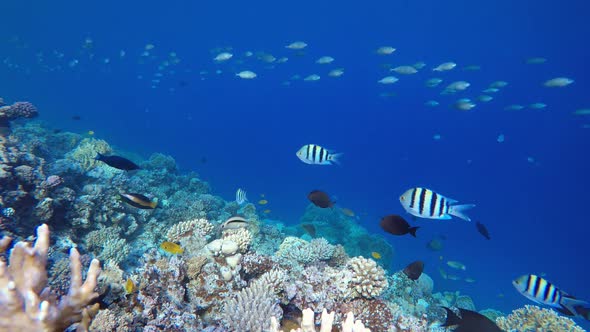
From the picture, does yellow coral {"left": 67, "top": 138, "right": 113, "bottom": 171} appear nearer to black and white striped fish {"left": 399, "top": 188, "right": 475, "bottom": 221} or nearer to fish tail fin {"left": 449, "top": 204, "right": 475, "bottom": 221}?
black and white striped fish {"left": 399, "top": 188, "right": 475, "bottom": 221}

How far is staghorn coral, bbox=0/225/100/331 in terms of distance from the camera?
77.0 inches

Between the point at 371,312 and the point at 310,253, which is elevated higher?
the point at 310,253

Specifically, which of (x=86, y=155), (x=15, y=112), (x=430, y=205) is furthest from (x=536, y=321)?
(x=15, y=112)

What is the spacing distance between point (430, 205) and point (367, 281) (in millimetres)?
1487

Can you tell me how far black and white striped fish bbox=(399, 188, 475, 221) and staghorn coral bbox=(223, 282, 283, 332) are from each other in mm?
2148

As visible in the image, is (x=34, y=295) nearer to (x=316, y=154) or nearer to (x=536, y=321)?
(x=316, y=154)

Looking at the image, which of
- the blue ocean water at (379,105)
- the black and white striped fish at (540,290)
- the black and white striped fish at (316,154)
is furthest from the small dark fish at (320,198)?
the blue ocean water at (379,105)

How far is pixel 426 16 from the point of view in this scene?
7162 cm

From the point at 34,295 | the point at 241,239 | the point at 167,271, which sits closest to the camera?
the point at 34,295

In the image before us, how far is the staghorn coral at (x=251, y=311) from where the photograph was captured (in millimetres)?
3645

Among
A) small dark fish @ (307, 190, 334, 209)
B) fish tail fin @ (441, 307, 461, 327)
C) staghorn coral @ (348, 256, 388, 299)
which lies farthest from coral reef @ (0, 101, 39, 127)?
fish tail fin @ (441, 307, 461, 327)

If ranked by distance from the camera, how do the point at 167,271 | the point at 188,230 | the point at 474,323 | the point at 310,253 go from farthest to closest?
the point at 310,253 < the point at 188,230 < the point at 167,271 < the point at 474,323

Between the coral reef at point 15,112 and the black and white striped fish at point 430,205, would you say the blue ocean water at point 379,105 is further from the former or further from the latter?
the black and white striped fish at point 430,205

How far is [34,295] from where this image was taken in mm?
2043
